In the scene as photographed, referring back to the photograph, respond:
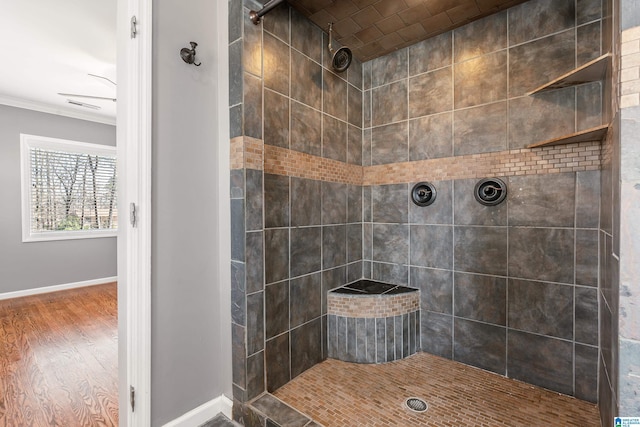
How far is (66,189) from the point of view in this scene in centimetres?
429

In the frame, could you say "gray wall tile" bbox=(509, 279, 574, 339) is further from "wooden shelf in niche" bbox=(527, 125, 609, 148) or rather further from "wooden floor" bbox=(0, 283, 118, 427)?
"wooden floor" bbox=(0, 283, 118, 427)

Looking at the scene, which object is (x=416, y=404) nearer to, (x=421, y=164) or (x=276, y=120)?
(x=421, y=164)

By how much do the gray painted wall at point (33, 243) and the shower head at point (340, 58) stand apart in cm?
429

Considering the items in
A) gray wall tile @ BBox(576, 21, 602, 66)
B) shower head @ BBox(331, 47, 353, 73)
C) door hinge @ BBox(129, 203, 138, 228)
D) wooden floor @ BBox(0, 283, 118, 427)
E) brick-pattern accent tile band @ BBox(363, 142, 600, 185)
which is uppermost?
shower head @ BBox(331, 47, 353, 73)

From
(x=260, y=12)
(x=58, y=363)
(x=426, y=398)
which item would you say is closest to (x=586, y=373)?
(x=426, y=398)

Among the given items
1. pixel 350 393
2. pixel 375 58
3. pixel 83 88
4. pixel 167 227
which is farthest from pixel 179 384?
pixel 83 88

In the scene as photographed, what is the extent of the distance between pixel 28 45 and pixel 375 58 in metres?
3.16

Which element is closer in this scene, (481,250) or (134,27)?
(134,27)

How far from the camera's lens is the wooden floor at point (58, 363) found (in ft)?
5.53

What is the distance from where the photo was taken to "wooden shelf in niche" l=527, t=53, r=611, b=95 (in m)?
1.37

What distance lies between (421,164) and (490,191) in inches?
21.5

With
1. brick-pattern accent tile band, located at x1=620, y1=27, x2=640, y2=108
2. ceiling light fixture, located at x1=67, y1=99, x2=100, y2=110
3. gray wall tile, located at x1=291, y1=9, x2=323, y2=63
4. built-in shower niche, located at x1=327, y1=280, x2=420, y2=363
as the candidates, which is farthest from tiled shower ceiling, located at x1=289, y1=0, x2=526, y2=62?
ceiling light fixture, located at x1=67, y1=99, x2=100, y2=110

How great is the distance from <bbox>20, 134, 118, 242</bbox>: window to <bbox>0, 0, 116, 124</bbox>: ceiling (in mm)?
635

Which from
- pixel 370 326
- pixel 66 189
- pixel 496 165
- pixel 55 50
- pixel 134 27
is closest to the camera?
pixel 134 27
